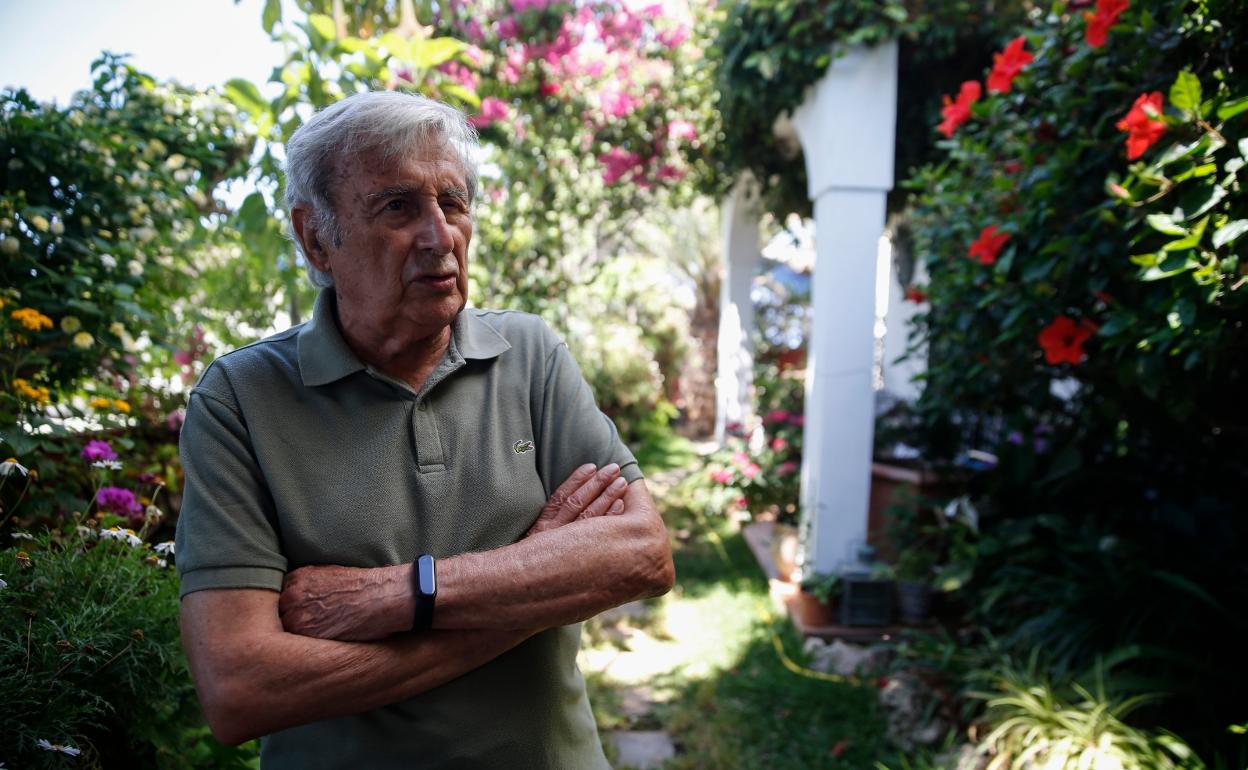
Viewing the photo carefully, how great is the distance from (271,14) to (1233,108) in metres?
2.22

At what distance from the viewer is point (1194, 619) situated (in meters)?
2.47

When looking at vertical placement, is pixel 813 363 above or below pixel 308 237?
below

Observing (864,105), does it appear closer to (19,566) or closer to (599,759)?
(599,759)

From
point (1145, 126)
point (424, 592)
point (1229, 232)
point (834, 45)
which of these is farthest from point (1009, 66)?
point (424, 592)

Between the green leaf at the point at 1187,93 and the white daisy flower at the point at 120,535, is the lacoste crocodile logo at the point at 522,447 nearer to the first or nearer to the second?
the white daisy flower at the point at 120,535

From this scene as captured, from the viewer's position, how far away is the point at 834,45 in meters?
3.78

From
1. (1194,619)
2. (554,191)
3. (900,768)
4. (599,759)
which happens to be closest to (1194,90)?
(599,759)

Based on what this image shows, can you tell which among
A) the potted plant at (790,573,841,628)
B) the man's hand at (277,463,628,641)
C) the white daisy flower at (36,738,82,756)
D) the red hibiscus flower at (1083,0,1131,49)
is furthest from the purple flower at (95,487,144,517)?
the potted plant at (790,573,841,628)

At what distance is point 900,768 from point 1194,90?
2.19 metres

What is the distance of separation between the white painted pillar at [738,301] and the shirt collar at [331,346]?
214 inches

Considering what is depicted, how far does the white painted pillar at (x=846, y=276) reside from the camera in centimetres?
384

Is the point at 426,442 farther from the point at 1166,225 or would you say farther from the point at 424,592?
the point at 1166,225

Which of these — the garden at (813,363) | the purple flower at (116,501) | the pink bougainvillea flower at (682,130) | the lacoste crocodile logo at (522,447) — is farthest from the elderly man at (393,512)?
the pink bougainvillea flower at (682,130)

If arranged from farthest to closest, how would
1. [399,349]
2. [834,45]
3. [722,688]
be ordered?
[834,45], [722,688], [399,349]
